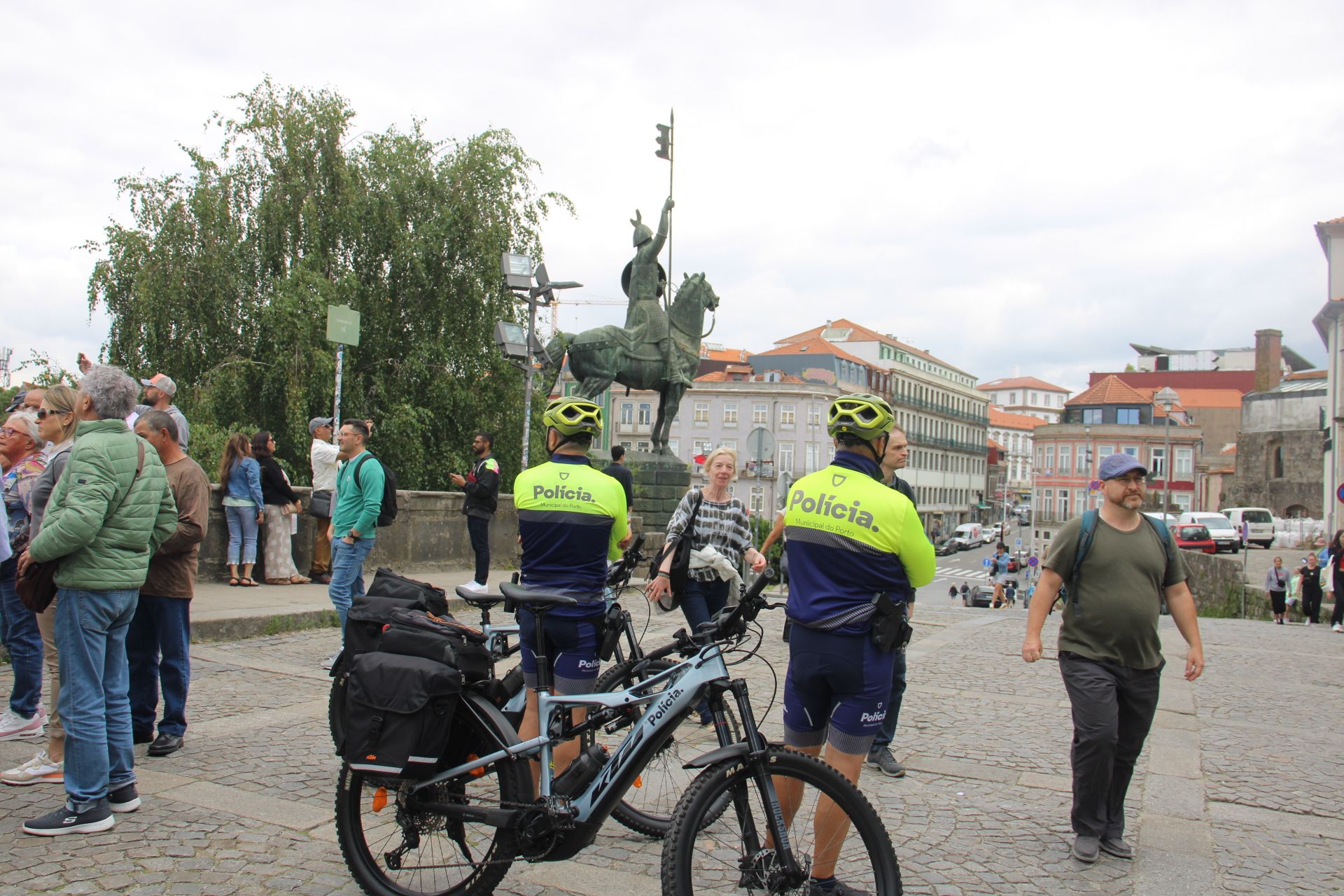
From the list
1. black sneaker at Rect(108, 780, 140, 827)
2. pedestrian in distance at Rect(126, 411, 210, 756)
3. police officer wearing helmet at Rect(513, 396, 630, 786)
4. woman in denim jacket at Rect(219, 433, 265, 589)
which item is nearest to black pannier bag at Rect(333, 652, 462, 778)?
police officer wearing helmet at Rect(513, 396, 630, 786)

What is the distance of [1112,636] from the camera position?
4.77 m

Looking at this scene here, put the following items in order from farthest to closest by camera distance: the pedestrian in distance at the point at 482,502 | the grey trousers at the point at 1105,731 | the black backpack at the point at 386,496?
the pedestrian in distance at the point at 482,502
the black backpack at the point at 386,496
the grey trousers at the point at 1105,731

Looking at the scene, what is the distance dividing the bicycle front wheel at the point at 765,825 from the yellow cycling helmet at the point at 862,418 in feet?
4.01

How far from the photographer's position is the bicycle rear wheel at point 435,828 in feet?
12.3

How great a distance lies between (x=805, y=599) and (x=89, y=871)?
2.89 metres

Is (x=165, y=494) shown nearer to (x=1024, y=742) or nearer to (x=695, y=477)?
(x=1024, y=742)

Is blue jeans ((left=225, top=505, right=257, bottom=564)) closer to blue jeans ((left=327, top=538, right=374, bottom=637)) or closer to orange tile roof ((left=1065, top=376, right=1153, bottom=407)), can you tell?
blue jeans ((left=327, top=538, right=374, bottom=637))

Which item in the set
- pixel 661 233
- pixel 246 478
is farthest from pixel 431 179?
pixel 246 478

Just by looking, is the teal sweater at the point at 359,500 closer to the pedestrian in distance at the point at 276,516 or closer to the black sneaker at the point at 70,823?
the black sneaker at the point at 70,823

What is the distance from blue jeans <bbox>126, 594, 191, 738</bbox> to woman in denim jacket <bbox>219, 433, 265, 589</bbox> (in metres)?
5.93

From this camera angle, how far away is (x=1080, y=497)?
304ft

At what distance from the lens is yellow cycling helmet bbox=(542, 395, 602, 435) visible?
14.9 ft

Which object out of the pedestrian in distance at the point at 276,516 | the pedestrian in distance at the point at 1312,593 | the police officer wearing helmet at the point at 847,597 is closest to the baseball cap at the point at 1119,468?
the police officer wearing helmet at the point at 847,597

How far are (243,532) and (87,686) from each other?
25.5ft
